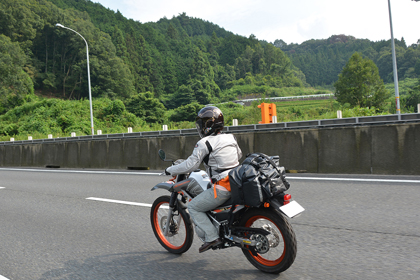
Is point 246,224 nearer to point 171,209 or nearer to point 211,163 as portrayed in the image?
point 211,163

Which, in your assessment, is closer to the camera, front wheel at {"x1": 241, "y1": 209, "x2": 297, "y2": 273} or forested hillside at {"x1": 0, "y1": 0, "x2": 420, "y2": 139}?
front wheel at {"x1": 241, "y1": 209, "x2": 297, "y2": 273}

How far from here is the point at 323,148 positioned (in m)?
11.0

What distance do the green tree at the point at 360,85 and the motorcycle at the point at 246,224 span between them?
236 ft

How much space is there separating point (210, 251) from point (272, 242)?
1280 millimetres

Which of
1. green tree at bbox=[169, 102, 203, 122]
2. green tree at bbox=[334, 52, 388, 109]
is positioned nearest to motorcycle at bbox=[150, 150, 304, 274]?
green tree at bbox=[169, 102, 203, 122]

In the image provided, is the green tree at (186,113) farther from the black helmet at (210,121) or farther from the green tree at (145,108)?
the black helmet at (210,121)

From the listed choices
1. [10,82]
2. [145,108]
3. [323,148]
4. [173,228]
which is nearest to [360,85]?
[145,108]

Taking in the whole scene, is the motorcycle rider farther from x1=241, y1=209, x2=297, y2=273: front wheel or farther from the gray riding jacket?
x1=241, y1=209, x2=297, y2=273: front wheel

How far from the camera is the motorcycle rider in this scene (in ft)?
12.7

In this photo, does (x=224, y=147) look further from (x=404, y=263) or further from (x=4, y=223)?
(x=4, y=223)

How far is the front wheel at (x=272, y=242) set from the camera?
11.3ft

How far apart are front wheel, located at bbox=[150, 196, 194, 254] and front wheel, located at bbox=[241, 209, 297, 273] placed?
2.82 ft

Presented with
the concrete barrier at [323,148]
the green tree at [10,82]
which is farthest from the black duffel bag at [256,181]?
the green tree at [10,82]

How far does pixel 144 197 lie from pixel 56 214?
1908 millimetres
